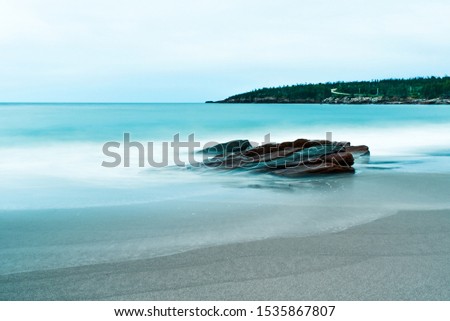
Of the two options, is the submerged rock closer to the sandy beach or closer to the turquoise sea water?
the turquoise sea water

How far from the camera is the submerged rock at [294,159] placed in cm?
879

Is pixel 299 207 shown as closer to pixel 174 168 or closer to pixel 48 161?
pixel 174 168

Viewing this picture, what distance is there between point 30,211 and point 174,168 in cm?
463

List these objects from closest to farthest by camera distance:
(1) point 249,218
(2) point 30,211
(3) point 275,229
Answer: (3) point 275,229
(1) point 249,218
(2) point 30,211

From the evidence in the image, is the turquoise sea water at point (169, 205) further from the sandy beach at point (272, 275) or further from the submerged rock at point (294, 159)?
the submerged rock at point (294, 159)

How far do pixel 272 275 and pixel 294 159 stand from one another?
6.20 m

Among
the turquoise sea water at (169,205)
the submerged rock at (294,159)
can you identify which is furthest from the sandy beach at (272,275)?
the submerged rock at (294,159)

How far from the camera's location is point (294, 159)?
371 inches

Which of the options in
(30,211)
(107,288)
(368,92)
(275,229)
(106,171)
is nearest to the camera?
(107,288)

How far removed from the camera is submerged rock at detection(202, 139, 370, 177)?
879 centimetres

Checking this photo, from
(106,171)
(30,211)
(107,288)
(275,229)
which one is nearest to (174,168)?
(106,171)

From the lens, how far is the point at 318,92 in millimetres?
117375

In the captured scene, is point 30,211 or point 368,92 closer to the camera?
point 30,211
